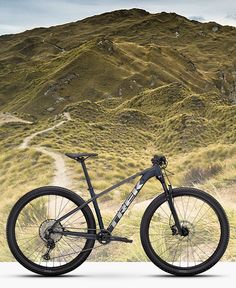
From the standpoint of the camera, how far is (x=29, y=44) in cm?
1108

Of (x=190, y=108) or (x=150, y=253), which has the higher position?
(x=190, y=108)

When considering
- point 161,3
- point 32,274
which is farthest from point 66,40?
point 32,274

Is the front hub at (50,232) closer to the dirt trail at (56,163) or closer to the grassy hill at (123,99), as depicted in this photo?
the grassy hill at (123,99)

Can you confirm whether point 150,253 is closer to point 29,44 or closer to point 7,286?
point 7,286

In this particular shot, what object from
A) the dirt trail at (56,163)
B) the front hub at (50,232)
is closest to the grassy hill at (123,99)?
the dirt trail at (56,163)

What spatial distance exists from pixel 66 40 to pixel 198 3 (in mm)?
2300

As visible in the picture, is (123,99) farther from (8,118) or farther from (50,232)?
(50,232)

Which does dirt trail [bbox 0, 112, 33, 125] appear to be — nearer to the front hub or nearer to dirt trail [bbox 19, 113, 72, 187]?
dirt trail [bbox 19, 113, 72, 187]

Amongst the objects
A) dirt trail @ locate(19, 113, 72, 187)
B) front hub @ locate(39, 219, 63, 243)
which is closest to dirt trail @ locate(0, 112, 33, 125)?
dirt trail @ locate(19, 113, 72, 187)

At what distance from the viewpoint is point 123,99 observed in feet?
36.7

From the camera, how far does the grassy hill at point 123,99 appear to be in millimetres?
10211

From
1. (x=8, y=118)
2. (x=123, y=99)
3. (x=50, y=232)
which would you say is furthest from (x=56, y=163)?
(x=50, y=232)

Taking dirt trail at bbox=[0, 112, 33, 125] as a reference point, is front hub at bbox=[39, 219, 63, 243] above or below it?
below

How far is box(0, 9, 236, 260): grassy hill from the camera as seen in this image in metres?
10.2
